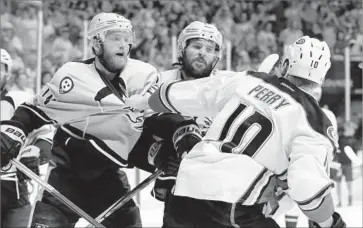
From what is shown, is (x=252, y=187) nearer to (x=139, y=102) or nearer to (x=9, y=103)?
(x=139, y=102)

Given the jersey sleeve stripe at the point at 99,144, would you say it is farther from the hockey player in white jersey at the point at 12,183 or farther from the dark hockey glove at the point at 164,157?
the hockey player in white jersey at the point at 12,183

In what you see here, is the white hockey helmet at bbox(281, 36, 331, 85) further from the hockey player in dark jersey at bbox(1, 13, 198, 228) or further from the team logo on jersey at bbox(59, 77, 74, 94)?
the team logo on jersey at bbox(59, 77, 74, 94)

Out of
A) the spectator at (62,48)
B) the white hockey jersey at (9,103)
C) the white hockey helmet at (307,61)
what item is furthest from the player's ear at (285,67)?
the spectator at (62,48)

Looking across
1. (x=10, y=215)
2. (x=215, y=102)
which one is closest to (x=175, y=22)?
(x=10, y=215)

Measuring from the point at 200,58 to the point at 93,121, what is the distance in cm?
47

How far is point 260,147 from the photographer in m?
1.97

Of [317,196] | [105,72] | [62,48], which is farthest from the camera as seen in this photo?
[62,48]

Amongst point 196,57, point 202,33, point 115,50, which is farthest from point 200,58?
point 115,50

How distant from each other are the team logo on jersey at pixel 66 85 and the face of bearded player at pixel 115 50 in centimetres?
14

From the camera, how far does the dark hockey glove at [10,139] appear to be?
2703 millimetres

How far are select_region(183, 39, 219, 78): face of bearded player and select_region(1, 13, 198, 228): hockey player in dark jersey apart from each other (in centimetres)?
15

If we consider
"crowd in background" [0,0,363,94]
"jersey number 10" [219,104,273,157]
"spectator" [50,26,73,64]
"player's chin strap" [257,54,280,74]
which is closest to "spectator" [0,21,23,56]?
"crowd in background" [0,0,363,94]

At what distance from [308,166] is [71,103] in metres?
1.14

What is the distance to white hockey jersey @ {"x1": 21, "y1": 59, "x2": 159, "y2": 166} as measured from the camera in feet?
9.03
